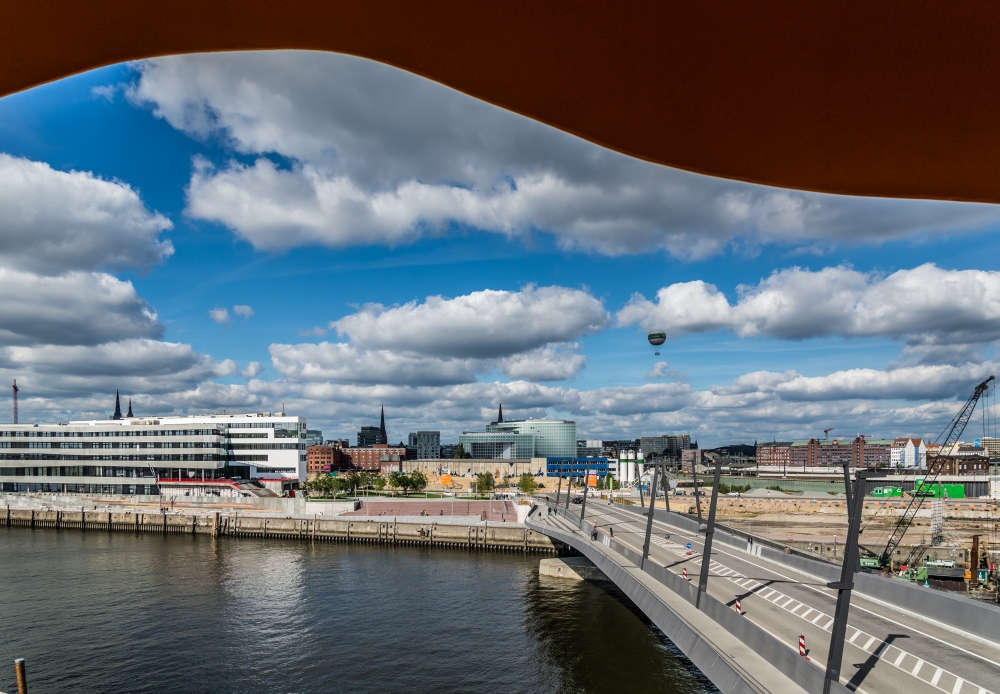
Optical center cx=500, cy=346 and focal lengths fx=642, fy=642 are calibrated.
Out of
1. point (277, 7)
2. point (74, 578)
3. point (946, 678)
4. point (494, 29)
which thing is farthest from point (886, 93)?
point (74, 578)

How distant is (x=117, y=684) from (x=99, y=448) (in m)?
73.2

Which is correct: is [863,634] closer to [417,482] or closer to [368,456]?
[417,482]

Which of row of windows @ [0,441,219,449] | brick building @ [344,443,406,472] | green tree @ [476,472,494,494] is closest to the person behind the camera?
row of windows @ [0,441,219,449]

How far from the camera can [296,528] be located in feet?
190

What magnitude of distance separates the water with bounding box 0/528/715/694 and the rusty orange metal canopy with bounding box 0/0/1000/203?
23.4m

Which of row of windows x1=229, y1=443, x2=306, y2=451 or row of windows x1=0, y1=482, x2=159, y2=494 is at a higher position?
row of windows x1=229, y1=443, x2=306, y2=451

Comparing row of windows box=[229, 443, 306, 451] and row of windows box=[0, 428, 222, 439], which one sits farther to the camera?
row of windows box=[229, 443, 306, 451]

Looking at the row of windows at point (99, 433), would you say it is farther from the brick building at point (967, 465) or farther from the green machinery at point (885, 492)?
the brick building at point (967, 465)

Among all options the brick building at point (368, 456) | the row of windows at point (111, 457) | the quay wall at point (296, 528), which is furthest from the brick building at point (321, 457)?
the quay wall at point (296, 528)

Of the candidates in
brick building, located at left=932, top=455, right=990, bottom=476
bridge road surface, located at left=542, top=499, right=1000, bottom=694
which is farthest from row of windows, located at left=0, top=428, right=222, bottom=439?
brick building, located at left=932, top=455, right=990, bottom=476

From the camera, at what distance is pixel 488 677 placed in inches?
911

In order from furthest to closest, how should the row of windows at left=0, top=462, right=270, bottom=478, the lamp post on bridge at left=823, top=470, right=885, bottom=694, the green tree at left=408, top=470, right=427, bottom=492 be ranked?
the green tree at left=408, top=470, right=427, bottom=492 < the row of windows at left=0, top=462, right=270, bottom=478 < the lamp post on bridge at left=823, top=470, right=885, bottom=694

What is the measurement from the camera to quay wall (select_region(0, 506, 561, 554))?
51.6 meters

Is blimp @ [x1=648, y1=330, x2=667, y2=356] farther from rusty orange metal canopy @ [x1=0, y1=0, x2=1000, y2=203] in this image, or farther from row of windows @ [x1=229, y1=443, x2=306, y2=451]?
row of windows @ [x1=229, y1=443, x2=306, y2=451]
